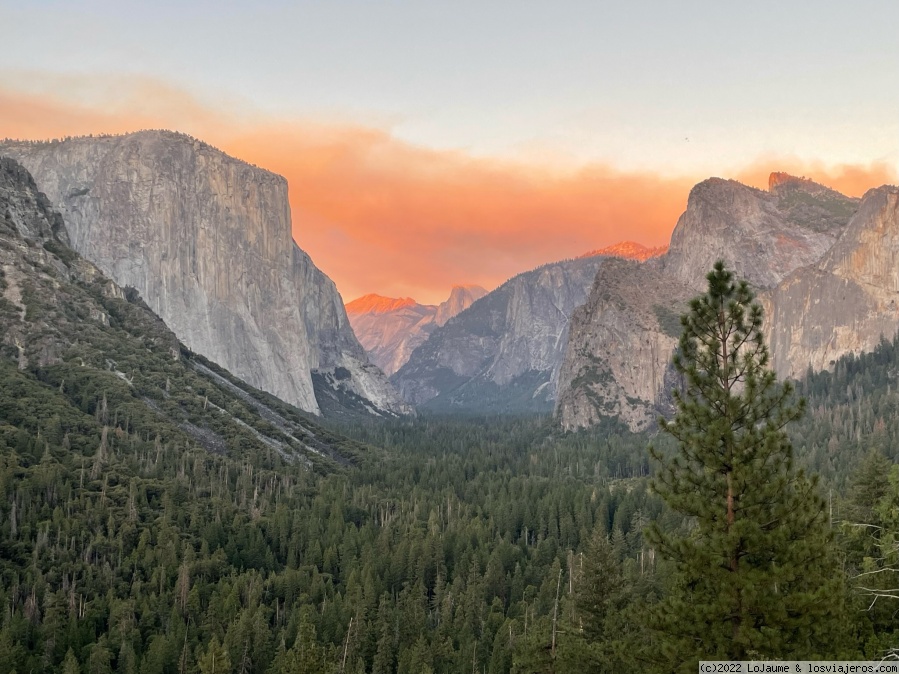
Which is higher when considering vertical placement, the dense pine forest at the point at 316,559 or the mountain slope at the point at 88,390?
the mountain slope at the point at 88,390

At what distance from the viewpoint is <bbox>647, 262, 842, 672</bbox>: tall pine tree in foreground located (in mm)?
27266

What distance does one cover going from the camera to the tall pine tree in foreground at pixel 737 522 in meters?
27.3

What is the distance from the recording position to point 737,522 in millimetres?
27844

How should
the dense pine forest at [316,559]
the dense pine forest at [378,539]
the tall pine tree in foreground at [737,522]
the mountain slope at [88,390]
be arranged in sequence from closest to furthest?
the tall pine tree in foreground at [737,522]
the dense pine forest at [378,539]
the dense pine forest at [316,559]
the mountain slope at [88,390]

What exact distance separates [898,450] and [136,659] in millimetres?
137797

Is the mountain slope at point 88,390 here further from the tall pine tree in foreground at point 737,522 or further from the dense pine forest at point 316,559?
the tall pine tree in foreground at point 737,522

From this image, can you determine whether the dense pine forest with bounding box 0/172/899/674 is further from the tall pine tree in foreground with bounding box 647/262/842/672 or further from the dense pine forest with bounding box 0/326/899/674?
the dense pine forest with bounding box 0/326/899/674

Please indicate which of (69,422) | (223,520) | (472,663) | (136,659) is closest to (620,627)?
(472,663)

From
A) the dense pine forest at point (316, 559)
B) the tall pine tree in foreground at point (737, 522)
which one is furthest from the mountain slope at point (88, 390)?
the tall pine tree in foreground at point (737, 522)

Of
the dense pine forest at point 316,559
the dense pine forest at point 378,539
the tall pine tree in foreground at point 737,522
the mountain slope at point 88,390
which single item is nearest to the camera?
the tall pine tree in foreground at point 737,522

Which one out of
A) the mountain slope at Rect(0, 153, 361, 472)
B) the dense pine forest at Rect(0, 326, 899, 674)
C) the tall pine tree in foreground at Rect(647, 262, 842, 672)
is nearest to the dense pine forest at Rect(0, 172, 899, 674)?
the tall pine tree in foreground at Rect(647, 262, 842, 672)

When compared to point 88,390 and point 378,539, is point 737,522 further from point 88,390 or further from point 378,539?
point 88,390

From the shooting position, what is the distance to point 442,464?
199250 mm

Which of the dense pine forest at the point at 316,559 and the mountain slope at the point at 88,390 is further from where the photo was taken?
the mountain slope at the point at 88,390
